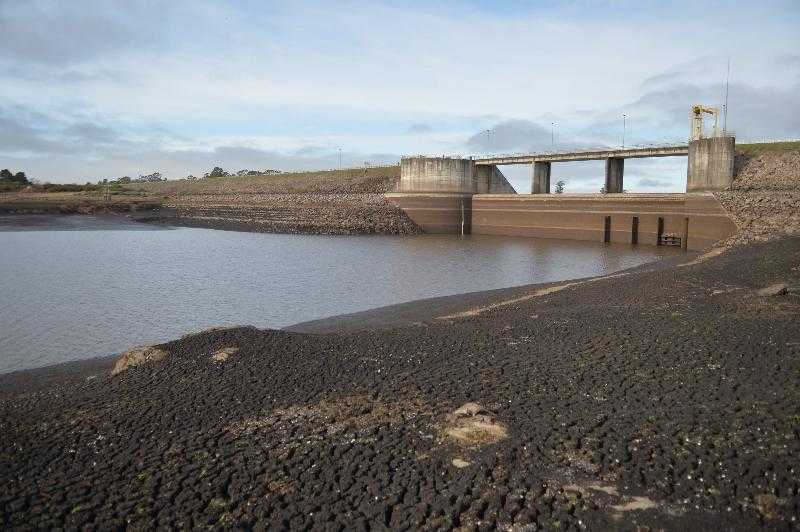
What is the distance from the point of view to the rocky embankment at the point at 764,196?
36634 mm

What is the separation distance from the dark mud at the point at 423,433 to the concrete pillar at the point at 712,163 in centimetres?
3437

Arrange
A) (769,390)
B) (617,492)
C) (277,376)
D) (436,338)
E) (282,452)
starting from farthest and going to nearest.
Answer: (436,338)
(277,376)
(769,390)
(282,452)
(617,492)

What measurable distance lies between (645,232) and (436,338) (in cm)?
3806

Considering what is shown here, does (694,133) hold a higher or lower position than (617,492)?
higher

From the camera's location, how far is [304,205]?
69625mm

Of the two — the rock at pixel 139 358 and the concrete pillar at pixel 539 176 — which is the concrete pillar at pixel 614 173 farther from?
the rock at pixel 139 358

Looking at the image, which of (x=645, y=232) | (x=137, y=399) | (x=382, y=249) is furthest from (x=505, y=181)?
(x=137, y=399)

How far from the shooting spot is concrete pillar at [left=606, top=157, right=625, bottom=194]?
50250mm

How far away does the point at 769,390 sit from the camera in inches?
322

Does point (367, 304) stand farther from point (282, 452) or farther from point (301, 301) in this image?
point (282, 452)

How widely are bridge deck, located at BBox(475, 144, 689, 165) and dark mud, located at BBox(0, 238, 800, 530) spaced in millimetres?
37426

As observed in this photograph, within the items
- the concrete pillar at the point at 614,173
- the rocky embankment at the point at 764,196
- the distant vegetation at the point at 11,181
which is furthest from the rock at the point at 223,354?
the distant vegetation at the point at 11,181

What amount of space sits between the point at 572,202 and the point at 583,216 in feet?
5.61

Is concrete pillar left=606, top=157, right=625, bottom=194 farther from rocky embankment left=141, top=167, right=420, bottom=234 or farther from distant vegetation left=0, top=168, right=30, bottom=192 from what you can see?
distant vegetation left=0, top=168, right=30, bottom=192
